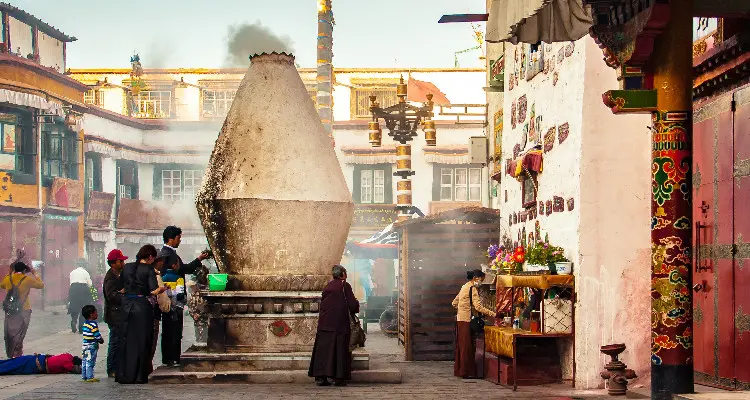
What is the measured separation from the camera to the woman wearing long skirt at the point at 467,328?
16.5 metres

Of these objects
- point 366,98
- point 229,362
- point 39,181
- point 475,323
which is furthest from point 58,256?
point 229,362

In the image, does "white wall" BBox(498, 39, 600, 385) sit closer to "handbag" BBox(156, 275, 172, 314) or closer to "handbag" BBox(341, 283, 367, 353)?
"handbag" BBox(341, 283, 367, 353)

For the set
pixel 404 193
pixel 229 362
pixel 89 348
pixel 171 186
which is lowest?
pixel 229 362

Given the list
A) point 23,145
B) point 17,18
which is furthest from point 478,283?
point 17,18

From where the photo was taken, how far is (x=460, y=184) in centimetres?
4512

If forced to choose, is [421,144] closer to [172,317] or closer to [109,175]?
[109,175]

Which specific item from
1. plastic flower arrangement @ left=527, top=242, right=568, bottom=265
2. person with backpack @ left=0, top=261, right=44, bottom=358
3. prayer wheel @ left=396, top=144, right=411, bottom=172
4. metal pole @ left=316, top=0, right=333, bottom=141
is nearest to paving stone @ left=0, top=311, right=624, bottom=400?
plastic flower arrangement @ left=527, top=242, right=568, bottom=265

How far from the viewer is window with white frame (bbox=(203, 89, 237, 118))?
167 feet

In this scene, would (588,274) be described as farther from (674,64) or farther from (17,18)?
(17,18)

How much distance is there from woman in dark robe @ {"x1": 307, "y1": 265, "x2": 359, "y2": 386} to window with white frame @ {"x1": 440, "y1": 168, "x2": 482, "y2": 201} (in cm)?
3059

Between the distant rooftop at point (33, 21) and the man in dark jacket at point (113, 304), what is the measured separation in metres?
25.0

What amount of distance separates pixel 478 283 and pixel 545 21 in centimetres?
581

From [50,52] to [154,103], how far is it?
27.3ft

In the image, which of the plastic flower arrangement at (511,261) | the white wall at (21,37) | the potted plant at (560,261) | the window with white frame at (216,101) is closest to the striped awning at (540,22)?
the potted plant at (560,261)
